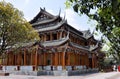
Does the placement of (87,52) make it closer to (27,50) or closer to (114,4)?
(27,50)

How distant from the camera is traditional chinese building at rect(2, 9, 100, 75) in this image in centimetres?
2952

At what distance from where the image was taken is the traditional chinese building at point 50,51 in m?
29.5

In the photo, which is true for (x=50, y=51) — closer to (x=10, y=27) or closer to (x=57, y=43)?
(x=57, y=43)

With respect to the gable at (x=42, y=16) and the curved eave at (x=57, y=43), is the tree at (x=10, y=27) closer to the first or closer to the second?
the curved eave at (x=57, y=43)

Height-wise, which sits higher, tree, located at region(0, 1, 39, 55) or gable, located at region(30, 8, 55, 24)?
gable, located at region(30, 8, 55, 24)

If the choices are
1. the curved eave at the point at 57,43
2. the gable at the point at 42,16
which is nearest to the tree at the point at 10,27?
the curved eave at the point at 57,43

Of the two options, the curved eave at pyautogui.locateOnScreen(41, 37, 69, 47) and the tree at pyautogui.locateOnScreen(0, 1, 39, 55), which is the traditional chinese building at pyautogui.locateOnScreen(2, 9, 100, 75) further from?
the tree at pyautogui.locateOnScreen(0, 1, 39, 55)

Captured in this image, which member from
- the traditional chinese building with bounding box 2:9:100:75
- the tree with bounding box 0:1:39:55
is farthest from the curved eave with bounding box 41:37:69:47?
the tree with bounding box 0:1:39:55

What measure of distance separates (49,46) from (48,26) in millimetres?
6147

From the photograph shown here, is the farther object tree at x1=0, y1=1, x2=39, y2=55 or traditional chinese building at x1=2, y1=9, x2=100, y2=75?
traditional chinese building at x1=2, y1=9, x2=100, y2=75

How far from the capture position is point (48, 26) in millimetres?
35562

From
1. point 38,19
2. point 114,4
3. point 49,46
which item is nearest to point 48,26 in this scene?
point 38,19

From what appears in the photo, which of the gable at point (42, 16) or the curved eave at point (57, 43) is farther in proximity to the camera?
the gable at point (42, 16)

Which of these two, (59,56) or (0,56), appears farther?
(59,56)
